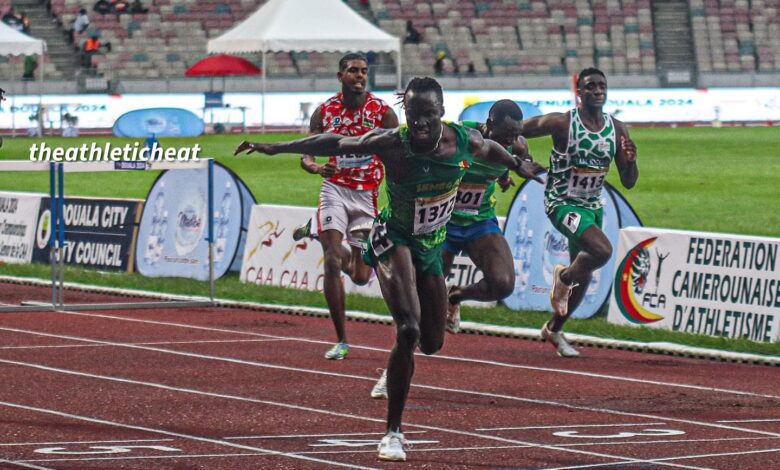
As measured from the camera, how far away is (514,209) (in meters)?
15.6

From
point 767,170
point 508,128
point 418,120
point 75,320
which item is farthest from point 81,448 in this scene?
point 767,170

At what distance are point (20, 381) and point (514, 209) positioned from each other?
5.89 m

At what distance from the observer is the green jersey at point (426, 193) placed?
27.6ft

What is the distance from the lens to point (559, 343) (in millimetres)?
12656

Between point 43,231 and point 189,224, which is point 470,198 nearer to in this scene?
point 189,224

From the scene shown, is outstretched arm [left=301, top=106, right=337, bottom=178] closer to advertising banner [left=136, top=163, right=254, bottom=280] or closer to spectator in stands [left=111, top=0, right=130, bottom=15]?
advertising banner [left=136, top=163, right=254, bottom=280]

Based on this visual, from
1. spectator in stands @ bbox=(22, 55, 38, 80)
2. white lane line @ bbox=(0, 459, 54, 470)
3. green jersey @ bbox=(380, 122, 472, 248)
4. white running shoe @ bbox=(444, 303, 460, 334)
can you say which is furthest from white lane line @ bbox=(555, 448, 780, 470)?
spectator in stands @ bbox=(22, 55, 38, 80)

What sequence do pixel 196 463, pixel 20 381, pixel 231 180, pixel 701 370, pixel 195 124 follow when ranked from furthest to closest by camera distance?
pixel 195 124
pixel 231 180
pixel 701 370
pixel 20 381
pixel 196 463

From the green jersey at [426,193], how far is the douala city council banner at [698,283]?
5175mm

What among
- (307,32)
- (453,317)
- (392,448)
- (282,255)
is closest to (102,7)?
(307,32)

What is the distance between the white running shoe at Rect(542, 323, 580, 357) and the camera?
12.6 m

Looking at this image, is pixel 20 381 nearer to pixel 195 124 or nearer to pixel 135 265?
pixel 135 265

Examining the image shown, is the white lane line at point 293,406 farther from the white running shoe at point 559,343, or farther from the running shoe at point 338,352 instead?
the white running shoe at point 559,343

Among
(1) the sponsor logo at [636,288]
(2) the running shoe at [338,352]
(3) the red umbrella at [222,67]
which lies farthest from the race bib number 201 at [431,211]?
(3) the red umbrella at [222,67]
